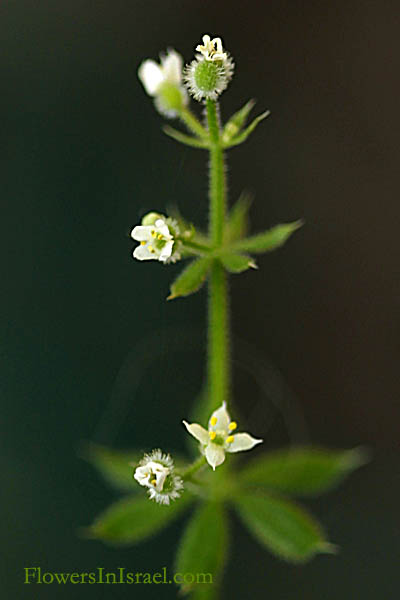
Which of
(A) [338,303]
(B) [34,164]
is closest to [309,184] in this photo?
(A) [338,303]

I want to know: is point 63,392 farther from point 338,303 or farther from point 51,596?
point 338,303

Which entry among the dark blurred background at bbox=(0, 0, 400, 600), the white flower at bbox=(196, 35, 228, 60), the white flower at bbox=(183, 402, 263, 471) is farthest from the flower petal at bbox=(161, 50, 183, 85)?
the dark blurred background at bbox=(0, 0, 400, 600)

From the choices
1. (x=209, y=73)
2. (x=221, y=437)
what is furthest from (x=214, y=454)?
(x=209, y=73)

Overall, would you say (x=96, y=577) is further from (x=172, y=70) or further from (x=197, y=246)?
(x=172, y=70)

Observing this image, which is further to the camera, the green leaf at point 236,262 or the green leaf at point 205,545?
the green leaf at point 205,545

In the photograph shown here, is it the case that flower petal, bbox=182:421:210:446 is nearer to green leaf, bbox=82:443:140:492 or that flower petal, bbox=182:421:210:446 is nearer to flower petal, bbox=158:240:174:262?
flower petal, bbox=158:240:174:262

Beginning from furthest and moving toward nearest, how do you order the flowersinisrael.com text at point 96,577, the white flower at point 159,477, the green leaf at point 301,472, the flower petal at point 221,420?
the flowersinisrael.com text at point 96,577 < the green leaf at point 301,472 < the flower petal at point 221,420 < the white flower at point 159,477

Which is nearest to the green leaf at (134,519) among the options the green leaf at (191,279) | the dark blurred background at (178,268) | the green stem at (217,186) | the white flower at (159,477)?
the white flower at (159,477)

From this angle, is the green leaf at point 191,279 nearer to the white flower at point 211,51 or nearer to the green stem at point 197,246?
the green stem at point 197,246
